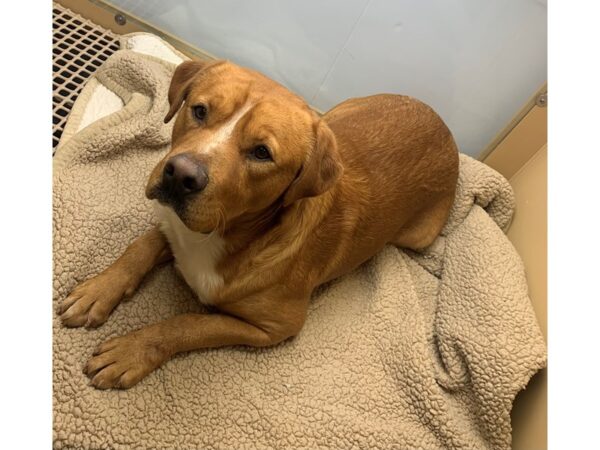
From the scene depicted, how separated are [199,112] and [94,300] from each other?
1.09 meters

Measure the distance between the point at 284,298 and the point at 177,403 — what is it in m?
0.73

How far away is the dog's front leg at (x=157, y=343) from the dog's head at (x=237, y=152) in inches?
25.5

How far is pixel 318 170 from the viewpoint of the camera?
220 centimetres

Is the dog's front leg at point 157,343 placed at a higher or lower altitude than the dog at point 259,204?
lower

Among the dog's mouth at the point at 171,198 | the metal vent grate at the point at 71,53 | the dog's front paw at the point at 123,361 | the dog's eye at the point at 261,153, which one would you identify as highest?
the dog's eye at the point at 261,153

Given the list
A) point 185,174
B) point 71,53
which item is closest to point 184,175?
point 185,174

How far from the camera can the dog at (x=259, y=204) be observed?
204 cm

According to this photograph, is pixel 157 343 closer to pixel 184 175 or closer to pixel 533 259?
pixel 184 175

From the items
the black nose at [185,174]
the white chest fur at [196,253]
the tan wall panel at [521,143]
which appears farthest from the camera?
the tan wall panel at [521,143]

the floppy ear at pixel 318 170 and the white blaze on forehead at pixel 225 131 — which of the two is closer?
the white blaze on forehead at pixel 225 131

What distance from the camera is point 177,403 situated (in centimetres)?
254

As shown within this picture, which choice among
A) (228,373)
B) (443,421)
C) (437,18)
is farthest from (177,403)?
(437,18)

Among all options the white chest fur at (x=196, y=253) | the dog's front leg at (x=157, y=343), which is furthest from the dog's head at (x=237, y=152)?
the dog's front leg at (x=157, y=343)

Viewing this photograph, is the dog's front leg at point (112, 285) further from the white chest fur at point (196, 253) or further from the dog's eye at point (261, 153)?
the dog's eye at point (261, 153)
